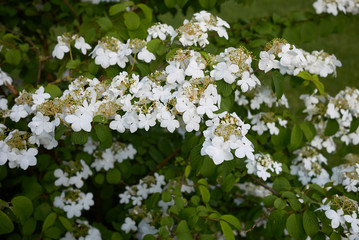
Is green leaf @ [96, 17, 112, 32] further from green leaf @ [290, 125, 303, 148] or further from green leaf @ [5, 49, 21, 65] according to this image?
green leaf @ [290, 125, 303, 148]

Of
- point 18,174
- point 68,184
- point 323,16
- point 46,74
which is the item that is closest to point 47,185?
point 68,184

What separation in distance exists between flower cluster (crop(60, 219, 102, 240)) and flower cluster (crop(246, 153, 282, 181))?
2.99ft

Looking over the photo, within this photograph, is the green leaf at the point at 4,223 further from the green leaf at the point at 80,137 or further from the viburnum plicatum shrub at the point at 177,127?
the green leaf at the point at 80,137

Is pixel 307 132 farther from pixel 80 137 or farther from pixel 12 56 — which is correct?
pixel 12 56

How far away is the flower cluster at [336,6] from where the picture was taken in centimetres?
216

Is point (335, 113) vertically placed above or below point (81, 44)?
below

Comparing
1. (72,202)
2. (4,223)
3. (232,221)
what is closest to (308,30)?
(232,221)

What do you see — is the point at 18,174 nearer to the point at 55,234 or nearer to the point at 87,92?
the point at 55,234

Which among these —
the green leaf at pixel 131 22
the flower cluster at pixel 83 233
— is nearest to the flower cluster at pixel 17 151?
the flower cluster at pixel 83 233

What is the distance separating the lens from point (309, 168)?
2.07 metres

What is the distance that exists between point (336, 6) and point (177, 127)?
152 cm

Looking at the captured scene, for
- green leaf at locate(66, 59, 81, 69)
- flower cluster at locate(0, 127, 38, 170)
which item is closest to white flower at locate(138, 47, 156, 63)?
green leaf at locate(66, 59, 81, 69)

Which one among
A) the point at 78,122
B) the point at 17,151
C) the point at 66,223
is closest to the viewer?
the point at 78,122

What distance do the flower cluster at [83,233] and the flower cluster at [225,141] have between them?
3.40 ft
